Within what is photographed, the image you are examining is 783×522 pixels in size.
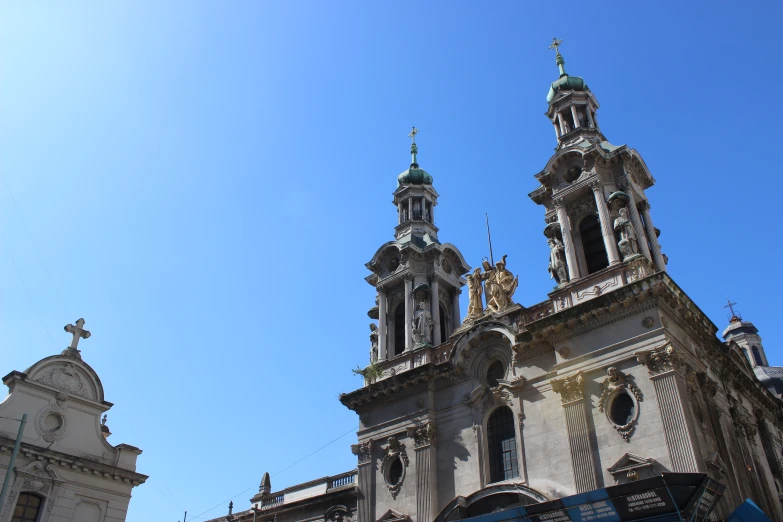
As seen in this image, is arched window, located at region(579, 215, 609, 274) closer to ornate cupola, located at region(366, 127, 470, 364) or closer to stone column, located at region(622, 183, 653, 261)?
stone column, located at region(622, 183, 653, 261)

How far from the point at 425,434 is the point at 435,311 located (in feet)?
24.0

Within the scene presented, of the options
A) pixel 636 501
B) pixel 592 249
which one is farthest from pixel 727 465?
pixel 592 249

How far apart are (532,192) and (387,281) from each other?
8.86 meters

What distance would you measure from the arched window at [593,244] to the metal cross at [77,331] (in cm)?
2307

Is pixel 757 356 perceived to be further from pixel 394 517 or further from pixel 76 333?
pixel 76 333

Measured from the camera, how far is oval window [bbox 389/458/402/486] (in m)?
27.1

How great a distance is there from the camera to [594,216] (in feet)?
91.7

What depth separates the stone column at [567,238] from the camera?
2625 cm

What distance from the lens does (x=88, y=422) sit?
28.8 meters

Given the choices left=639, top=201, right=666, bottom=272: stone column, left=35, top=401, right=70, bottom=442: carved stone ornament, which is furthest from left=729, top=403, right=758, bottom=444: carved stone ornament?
left=35, top=401, right=70, bottom=442: carved stone ornament

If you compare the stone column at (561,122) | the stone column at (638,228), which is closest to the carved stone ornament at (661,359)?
the stone column at (638,228)

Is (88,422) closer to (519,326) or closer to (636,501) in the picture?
(519,326)

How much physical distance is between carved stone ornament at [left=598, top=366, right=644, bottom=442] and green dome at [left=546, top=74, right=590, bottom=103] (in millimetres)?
16956

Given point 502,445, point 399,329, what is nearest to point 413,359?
point 399,329
